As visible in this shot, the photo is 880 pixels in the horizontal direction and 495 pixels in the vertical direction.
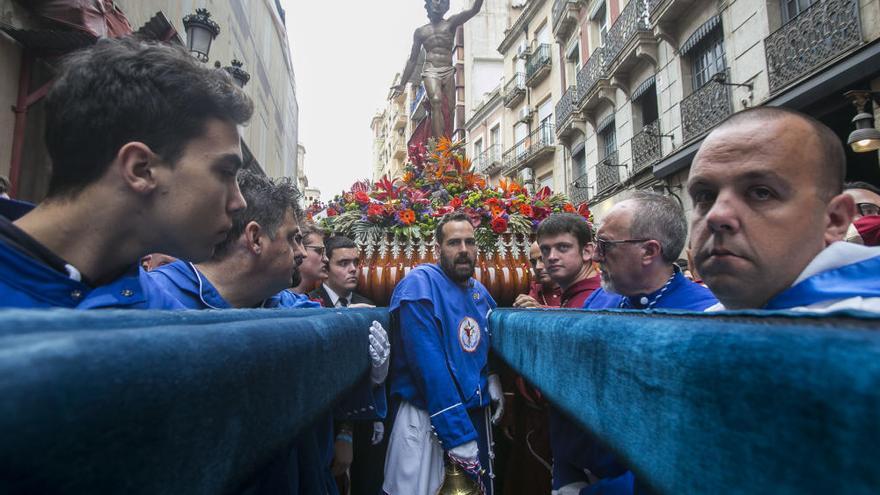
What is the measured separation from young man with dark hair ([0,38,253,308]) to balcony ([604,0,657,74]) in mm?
13910

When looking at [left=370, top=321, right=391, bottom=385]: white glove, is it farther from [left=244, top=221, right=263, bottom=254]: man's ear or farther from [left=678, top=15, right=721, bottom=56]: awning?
[left=678, top=15, right=721, bottom=56]: awning

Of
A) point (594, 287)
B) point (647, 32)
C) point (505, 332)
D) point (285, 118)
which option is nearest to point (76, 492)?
point (505, 332)

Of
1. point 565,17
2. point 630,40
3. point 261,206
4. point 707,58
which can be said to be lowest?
point 261,206

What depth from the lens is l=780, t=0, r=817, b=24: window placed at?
885 cm

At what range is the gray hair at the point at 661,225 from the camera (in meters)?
2.27

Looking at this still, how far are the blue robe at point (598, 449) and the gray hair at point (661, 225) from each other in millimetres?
124

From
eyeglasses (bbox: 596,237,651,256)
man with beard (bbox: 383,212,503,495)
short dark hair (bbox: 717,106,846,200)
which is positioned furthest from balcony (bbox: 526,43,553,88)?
short dark hair (bbox: 717,106,846,200)

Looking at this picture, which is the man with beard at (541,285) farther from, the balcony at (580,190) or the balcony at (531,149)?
the balcony at (531,149)

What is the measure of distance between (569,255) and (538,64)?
19883mm

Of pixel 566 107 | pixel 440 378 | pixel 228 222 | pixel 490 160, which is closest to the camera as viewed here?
pixel 228 222

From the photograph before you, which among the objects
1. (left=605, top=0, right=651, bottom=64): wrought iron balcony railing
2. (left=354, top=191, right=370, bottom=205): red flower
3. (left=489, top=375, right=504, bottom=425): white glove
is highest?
(left=605, top=0, right=651, bottom=64): wrought iron balcony railing

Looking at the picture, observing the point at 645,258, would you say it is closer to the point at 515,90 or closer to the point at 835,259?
the point at 835,259

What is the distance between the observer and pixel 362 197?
4.21 meters

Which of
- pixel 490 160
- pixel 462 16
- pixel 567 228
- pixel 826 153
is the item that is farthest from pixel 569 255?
pixel 490 160
